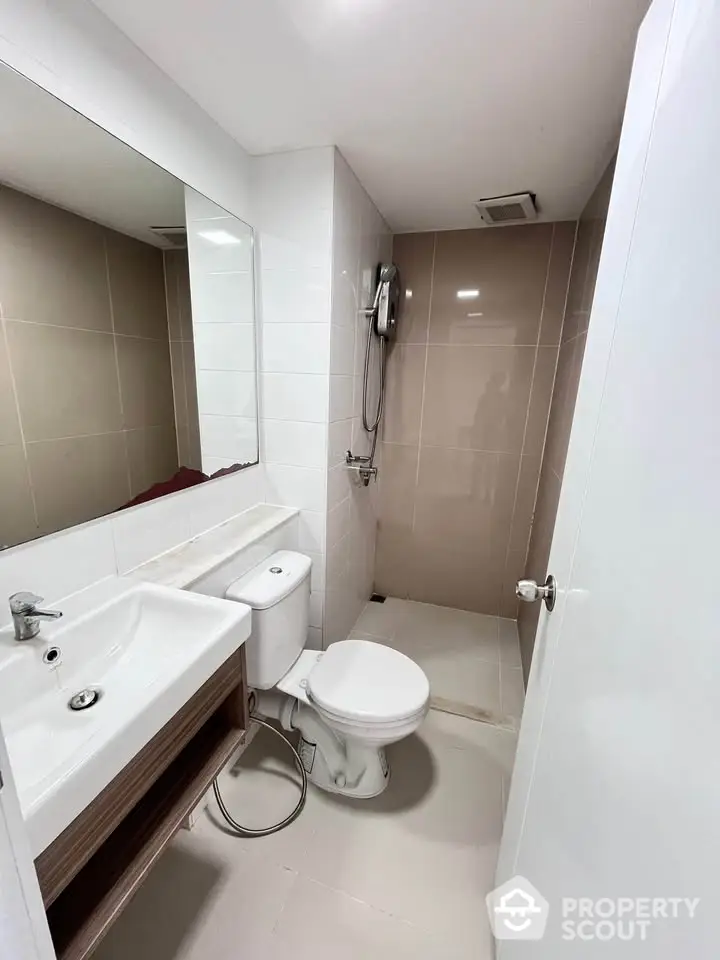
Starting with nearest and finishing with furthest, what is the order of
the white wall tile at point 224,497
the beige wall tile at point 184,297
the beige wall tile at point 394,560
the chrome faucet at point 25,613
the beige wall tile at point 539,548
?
the chrome faucet at point 25,613, the beige wall tile at point 184,297, the white wall tile at point 224,497, the beige wall tile at point 539,548, the beige wall tile at point 394,560

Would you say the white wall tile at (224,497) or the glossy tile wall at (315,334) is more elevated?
the glossy tile wall at (315,334)

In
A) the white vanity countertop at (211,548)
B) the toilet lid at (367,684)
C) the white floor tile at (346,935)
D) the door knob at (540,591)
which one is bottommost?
the white floor tile at (346,935)

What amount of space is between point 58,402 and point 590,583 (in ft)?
3.99

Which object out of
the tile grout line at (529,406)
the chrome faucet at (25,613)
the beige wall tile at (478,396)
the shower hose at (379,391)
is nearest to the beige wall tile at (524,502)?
the tile grout line at (529,406)

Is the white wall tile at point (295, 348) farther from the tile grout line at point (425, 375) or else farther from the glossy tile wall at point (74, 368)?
the tile grout line at point (425, 375)

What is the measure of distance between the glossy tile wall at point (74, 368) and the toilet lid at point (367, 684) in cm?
88

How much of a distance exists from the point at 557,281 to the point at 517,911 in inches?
92.5

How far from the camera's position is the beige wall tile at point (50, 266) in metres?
0.88

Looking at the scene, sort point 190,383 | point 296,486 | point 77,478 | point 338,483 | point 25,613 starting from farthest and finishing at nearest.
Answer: point 338,483
point 296,486
point 190,383
point 77,478
point 25,613

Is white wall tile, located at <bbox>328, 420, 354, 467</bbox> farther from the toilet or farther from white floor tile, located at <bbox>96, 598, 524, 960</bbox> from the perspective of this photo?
white floor tile, located at <bbox>96, 598, 524, 960</bbox>

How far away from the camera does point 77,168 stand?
0.99m

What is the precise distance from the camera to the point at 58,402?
3.28 ft

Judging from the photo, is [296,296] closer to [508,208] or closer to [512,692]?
[508,208]

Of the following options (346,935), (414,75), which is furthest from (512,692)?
(414,75)
